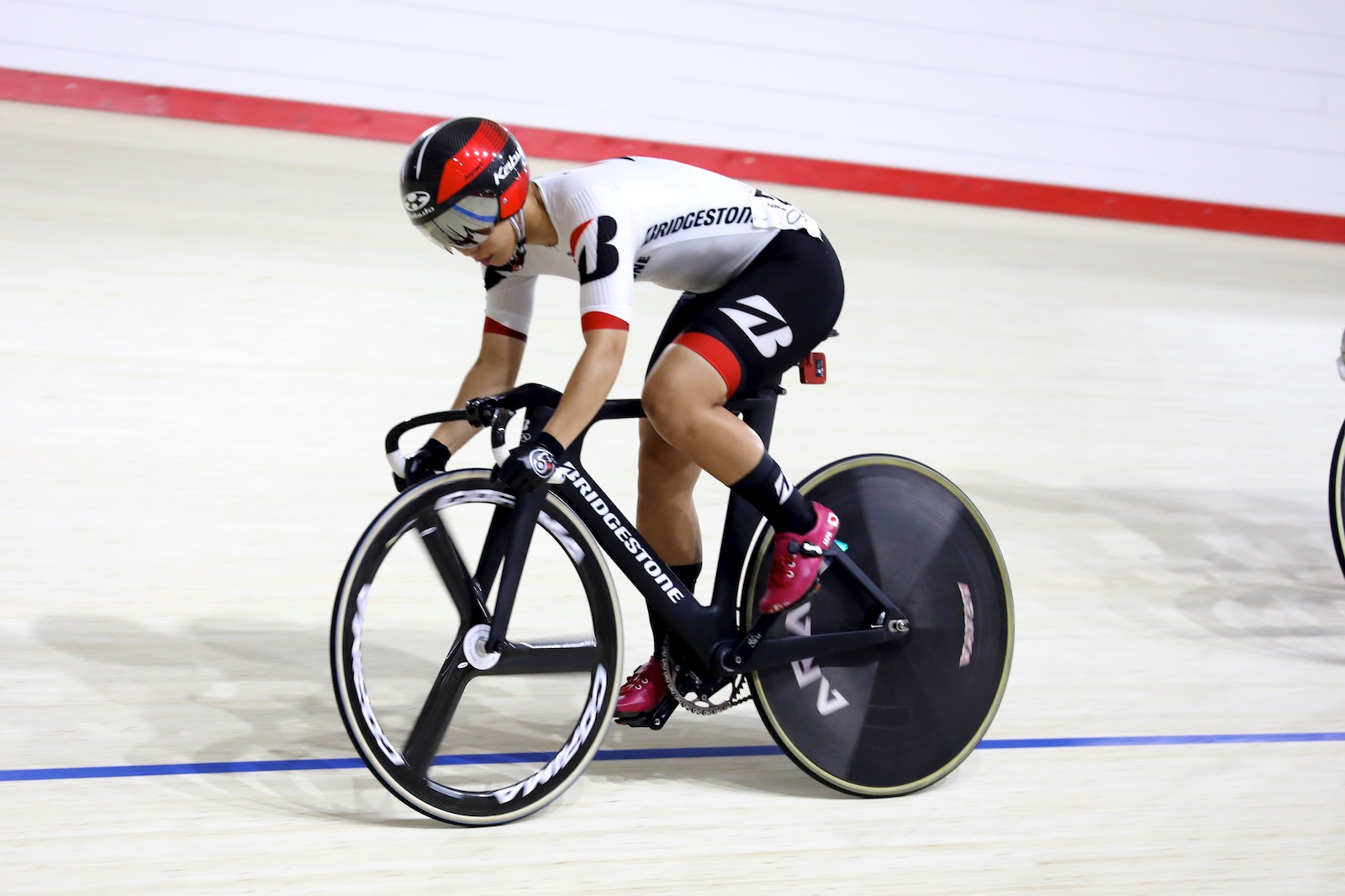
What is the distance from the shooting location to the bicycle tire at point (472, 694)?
6.17 feet

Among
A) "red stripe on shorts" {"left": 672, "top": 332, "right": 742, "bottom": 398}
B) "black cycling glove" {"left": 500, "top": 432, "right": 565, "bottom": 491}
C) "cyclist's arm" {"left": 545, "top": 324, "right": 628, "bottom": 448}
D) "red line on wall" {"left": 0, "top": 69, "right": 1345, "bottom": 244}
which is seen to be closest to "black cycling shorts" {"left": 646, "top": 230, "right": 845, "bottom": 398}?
"red stripe on shorts" {"left": 672, "top": 332, "right": 742, "bottom": 398}

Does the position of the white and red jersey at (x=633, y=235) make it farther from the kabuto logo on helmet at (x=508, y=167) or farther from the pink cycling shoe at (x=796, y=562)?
the pink cycling shoe at (x=796, y=562)

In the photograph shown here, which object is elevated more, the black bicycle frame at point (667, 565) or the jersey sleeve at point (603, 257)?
the jersey sleeve at point (603, 257)

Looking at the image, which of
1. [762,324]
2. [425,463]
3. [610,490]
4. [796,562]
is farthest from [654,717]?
[610,490]

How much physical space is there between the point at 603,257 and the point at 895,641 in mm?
951

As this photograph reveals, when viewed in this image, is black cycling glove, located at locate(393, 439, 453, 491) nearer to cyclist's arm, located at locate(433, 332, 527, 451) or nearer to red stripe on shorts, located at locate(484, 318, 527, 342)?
cyclist's arm, located at locate(433, 332, 527, 451)

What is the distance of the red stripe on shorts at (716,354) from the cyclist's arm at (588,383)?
194mm

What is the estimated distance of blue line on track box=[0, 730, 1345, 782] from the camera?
2084 mm

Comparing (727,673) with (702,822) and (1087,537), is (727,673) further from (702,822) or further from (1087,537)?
(1087,537)

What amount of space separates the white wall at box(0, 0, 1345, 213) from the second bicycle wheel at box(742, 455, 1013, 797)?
583 centimetres

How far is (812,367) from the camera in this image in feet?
7.39

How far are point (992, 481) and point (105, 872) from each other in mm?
3204

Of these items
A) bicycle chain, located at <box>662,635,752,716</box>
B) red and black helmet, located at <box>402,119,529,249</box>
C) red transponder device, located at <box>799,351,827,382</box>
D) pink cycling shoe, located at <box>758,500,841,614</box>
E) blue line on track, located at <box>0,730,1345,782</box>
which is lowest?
blue line on track, located at <box>0,730,1345,782</box>

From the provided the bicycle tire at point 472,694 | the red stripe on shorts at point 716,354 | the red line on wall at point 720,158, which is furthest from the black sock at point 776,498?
the red line on wall at point 720,158
